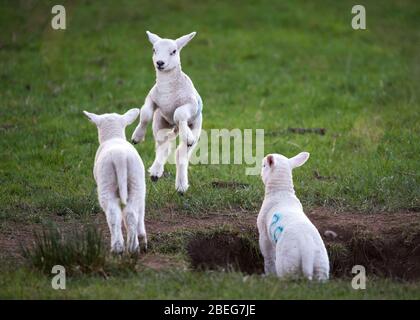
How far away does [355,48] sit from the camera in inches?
708

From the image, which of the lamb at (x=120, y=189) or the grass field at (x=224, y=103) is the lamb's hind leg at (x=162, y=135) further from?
the lamb at (x=120, y=189)

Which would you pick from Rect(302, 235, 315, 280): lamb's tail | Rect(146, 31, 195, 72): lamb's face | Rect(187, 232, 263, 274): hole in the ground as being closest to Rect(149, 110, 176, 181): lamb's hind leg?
Rect(146, 31, 195, 72): lamb's face

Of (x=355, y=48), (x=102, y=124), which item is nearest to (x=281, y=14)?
(x=355, y=48)

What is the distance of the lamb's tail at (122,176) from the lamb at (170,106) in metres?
1.11

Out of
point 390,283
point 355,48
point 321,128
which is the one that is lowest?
point 390,283

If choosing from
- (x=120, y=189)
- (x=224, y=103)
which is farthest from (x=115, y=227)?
(x=224, y=103)

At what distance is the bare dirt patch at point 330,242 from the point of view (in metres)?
8.77

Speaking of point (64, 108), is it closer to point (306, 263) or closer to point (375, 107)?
point (375, 107)

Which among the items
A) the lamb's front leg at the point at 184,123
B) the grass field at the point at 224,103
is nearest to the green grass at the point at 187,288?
the grass field at the point at 224,103

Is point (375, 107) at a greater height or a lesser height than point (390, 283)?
greater

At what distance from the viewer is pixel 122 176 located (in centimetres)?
773

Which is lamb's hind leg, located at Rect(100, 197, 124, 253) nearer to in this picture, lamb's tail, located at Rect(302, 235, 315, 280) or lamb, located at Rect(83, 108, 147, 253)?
lamb, located at Rect(83, 108, 147, 253)

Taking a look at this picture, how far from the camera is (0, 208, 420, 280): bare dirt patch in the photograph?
28.8 ft
